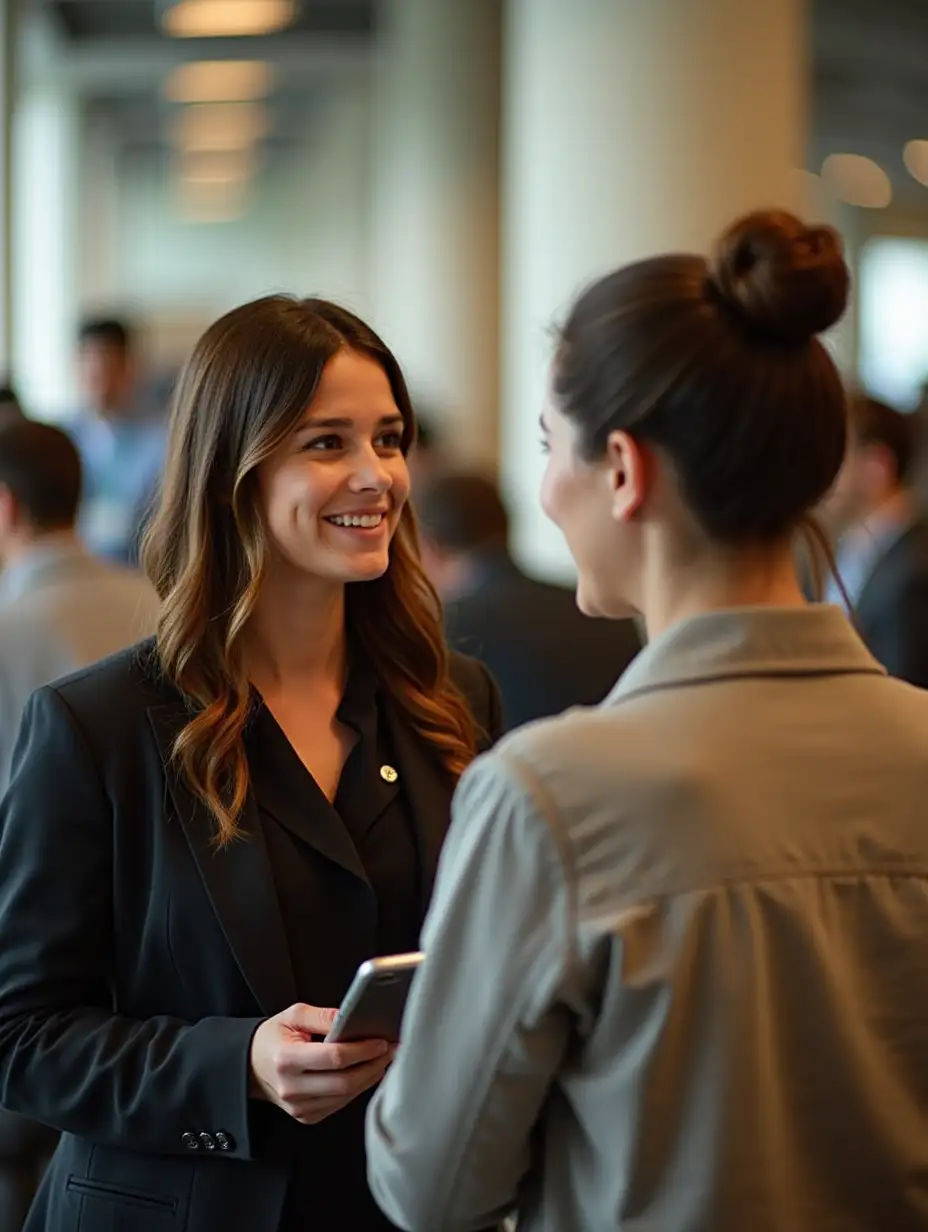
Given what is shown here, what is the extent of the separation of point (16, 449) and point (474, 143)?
443 inches

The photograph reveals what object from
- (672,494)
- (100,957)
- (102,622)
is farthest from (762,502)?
(102,622)

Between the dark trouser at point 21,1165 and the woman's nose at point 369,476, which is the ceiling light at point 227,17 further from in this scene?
the woman's nose at point 369,476

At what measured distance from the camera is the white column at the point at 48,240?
52.0 ft

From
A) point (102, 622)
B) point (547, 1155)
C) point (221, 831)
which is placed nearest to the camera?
point (547, 1155)

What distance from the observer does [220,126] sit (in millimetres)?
22562

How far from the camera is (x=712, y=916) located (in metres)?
1.38

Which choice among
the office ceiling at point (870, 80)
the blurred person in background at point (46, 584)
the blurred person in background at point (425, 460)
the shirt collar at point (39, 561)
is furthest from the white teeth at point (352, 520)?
the office ceiling at point (870, 80)

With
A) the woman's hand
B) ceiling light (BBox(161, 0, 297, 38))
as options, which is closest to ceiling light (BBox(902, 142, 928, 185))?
ceiling light (BBox(161, 0, 297, 38))

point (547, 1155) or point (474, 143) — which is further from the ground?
point (474, 143)

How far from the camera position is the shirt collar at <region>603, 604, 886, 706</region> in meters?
1.47

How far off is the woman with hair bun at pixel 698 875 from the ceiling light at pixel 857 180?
70.0ft

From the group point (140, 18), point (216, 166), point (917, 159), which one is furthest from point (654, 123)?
point (216, 166)

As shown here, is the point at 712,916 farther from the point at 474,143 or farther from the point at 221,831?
the point at 474,143

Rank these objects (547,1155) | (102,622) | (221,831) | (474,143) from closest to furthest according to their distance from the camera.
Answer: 1. (547,1155)
2. (221,831)
3. (102,622)
4. (474,143)
